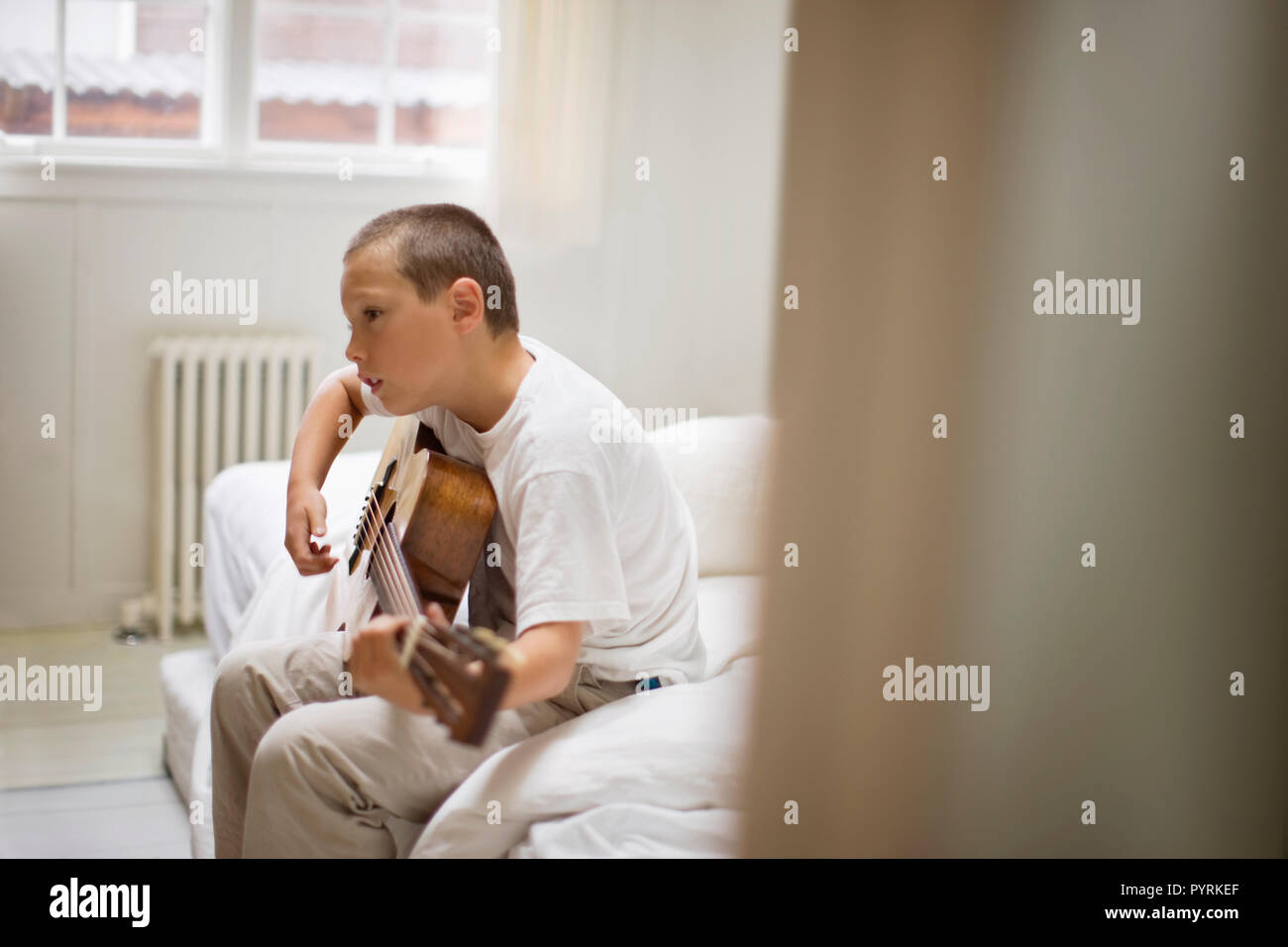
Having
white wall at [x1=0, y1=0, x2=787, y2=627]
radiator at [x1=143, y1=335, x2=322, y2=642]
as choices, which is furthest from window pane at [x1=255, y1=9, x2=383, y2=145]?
radiator at [x1=143, y1=335, x2=322, y2=642]

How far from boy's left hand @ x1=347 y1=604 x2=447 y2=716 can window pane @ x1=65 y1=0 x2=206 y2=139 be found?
0.80 meters

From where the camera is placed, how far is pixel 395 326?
106 cm

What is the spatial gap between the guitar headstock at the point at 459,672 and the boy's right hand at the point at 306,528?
0.29 metres

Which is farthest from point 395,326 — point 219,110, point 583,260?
point 219,110

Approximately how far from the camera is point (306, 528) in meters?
1.23

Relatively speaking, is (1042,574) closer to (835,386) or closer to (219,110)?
(835,386)

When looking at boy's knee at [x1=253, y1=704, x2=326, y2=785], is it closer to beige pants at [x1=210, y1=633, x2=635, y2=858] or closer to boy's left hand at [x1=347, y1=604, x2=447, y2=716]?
beige pants at [x1=210, y1=633, x2=635, y2=858]

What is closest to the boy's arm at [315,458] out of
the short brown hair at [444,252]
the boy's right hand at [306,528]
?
the boy's right hand at [306,528]

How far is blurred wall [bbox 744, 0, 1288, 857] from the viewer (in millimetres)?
991

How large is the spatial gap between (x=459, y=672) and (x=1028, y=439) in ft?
1.81

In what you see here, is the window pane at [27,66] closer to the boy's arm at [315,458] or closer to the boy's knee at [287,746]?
the boy's arm at [315,458]

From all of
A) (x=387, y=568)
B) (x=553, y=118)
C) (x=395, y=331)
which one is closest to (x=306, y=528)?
(x=387, y=568)

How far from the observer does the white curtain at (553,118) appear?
1.36 meters
